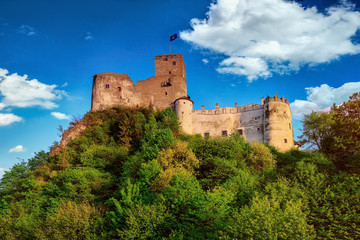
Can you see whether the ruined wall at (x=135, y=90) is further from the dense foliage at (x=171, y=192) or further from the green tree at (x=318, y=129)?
the green tree at (x=318, y=129)

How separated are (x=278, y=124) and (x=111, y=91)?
27772 millimetres

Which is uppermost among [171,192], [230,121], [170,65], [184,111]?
[170,65]

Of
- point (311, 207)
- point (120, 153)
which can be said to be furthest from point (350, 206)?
point (120, 153)

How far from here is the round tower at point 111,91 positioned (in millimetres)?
49875

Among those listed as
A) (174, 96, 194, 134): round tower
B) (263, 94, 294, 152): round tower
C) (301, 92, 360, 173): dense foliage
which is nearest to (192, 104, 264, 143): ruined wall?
(263, 94, 294, 152): round tower

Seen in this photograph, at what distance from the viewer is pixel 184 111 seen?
46844mm

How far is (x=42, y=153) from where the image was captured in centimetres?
4772

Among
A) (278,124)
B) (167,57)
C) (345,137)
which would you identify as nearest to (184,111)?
(167,57)

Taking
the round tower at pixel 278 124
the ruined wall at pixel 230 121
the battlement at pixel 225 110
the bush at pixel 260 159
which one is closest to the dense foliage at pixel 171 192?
the bush at pixel 260 159

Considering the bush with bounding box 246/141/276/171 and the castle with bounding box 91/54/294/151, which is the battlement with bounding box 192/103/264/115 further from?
the bush with bounding box 246/141/276/171

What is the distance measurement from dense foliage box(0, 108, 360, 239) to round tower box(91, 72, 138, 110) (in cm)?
795

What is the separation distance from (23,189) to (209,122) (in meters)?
28.5

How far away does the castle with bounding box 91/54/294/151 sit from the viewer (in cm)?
4344

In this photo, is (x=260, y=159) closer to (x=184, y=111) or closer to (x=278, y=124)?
(x=278, y=124)
